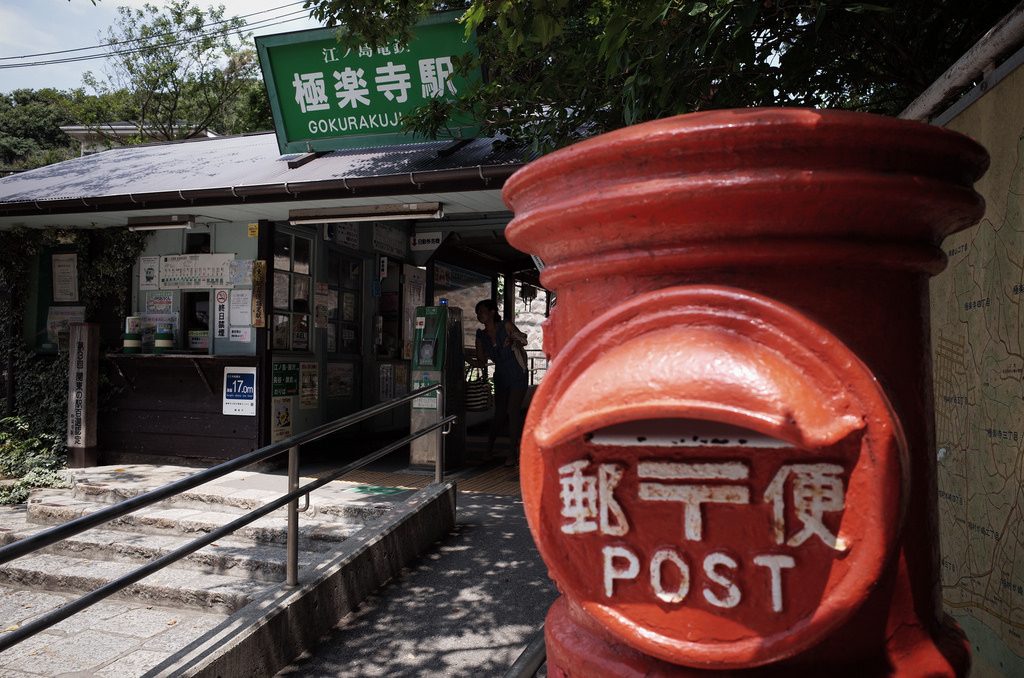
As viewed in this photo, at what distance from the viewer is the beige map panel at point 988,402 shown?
2.24 meters

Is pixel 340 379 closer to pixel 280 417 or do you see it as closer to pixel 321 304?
pixel 321 304

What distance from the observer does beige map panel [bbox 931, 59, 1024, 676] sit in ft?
7.36

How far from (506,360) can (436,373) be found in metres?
1.00

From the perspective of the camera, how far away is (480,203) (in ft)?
23.2

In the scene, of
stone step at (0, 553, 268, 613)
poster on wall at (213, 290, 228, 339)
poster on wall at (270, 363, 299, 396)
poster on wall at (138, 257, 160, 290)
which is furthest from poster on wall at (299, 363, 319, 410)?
stone step at (0, 553, 268, 613)

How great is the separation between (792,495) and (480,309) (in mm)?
7816

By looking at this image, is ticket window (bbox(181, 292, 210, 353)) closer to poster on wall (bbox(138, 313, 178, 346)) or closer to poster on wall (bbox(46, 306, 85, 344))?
poster on wall (bbox(138, 313, 178, 346))

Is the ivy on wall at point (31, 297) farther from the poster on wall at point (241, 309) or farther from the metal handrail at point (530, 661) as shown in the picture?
the metal handrail at point (530, 661)

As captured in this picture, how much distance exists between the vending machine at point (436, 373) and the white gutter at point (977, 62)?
584 cm

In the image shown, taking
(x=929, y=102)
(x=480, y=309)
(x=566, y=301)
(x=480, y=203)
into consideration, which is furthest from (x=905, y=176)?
(x=480, y=309)

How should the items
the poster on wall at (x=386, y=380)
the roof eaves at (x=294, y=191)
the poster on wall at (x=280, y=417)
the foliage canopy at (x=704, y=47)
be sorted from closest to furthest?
the foliage canopy at (x=704, y=47) → the roof eaves at (x=294, y=191) → the poster on wall at (x=280, y=417) → the poster on wall at (x=386, y=380)

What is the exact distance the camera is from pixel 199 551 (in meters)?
5.12

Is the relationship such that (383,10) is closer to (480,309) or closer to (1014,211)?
(1014,211)

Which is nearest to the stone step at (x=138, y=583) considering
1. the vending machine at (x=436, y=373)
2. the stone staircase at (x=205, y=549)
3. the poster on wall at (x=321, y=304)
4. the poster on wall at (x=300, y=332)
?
the stone staircase at (x=205, y=549)
